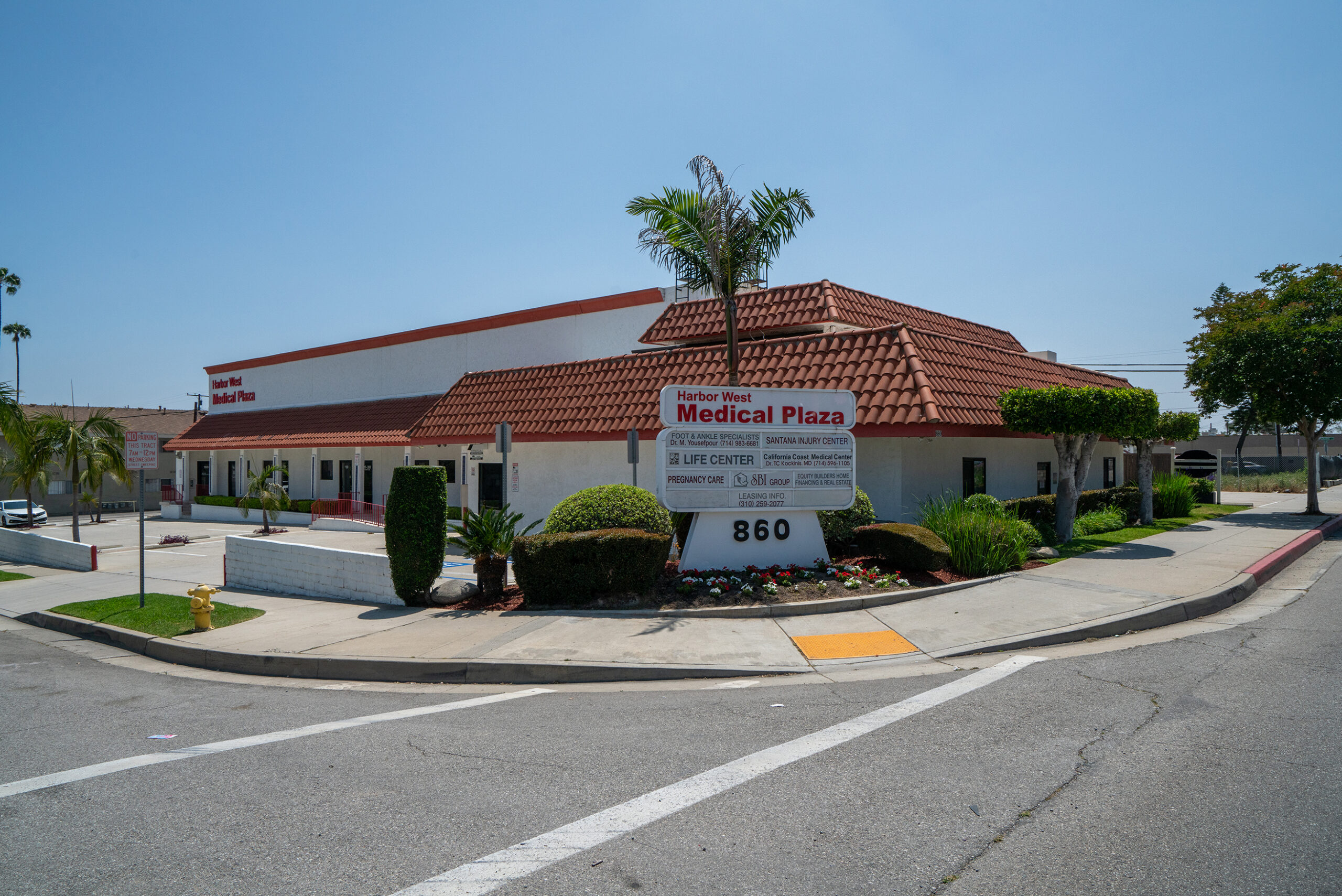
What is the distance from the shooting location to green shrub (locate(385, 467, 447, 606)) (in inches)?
472

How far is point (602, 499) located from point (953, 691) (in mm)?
6303

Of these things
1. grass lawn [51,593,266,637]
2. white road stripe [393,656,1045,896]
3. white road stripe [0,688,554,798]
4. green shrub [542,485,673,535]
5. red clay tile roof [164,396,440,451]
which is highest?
red clay tile roof [164,396,440,451]

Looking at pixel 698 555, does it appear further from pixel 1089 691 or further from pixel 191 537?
pixel 191 537

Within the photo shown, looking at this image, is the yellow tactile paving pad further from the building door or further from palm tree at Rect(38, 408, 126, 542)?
palm tree at Rect(38, 408, 126, 542)

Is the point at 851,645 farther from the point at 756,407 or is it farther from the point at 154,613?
the point at 154,613

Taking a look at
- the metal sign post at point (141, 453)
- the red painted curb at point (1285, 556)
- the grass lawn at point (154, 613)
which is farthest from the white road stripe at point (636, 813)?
the metal sign post at point (141, 453)

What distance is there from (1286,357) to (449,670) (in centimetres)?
2443

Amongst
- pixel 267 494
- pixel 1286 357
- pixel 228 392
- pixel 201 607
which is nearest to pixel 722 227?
pixel 201 607

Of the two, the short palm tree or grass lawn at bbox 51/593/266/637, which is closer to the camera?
grass lawn at bbox 51/593/266/637

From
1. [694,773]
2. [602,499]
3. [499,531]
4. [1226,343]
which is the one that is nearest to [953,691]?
[694,773]

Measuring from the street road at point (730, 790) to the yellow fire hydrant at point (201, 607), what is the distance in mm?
3278

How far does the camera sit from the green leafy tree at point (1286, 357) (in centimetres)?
2236

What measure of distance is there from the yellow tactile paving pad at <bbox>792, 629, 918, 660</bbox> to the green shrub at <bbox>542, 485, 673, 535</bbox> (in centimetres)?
318

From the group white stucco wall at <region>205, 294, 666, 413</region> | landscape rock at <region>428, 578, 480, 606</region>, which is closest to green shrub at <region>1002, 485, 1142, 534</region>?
landscape rock at <region>428, 578, 480, 606</region>
